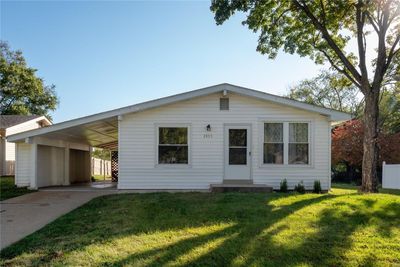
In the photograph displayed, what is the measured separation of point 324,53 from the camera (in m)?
12.5

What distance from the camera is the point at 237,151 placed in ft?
36.7

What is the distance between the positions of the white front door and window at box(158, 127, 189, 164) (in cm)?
138

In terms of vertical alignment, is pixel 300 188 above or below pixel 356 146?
below

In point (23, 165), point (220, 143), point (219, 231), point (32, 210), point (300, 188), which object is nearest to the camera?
point (219, 231)

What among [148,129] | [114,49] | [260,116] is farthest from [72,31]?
[260,116]

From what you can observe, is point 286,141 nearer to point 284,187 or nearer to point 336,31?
point 284,187

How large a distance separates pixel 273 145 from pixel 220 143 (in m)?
1.80

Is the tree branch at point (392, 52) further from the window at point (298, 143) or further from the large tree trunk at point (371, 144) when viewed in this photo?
the window at point (298, 143)

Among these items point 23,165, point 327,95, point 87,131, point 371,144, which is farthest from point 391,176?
point 327,95

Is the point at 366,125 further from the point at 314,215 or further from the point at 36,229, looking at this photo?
the point at 36,229

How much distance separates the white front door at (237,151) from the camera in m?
11.1

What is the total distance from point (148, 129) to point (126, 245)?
6.38 meters

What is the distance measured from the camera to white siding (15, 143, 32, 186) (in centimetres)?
1301

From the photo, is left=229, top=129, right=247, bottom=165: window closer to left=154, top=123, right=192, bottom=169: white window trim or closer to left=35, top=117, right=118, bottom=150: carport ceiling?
left=154, top=123, right=192, bottom=169: white window trim
